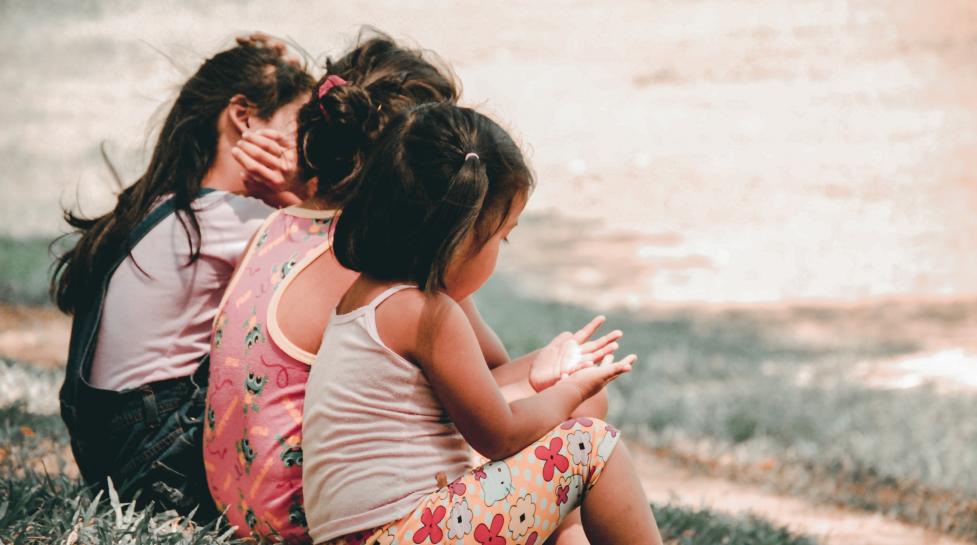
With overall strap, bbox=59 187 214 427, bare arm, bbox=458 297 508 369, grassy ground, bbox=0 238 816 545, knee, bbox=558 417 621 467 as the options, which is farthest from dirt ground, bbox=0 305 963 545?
knee, bbox=558 417 621 467

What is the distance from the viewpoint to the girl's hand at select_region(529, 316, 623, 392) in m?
2.42

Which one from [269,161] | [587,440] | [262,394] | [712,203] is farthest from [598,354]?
[712,203]

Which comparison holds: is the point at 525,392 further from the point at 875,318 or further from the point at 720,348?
A: the point at 875,318

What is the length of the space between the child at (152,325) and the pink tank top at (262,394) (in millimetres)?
187

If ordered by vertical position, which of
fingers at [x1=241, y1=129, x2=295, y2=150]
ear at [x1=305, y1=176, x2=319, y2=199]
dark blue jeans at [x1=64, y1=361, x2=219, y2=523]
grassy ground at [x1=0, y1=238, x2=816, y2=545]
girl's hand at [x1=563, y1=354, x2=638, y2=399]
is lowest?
grassy ground at [x1=0, y1=238, x2=816, y2=545]

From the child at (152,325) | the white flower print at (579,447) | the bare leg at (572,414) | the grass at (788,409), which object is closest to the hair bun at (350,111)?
the child at (152,325)

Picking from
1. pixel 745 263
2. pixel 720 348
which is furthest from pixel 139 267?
pixel 745 263

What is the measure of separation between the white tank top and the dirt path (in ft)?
5.07

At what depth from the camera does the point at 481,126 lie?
2139 mm

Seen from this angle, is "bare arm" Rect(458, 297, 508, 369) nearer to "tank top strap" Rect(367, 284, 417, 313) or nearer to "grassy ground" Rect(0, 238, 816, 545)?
"tank top strap" Rect(367, 284, 417, 313)

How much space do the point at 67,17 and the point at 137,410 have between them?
11.4 metres

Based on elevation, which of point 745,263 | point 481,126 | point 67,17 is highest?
point 481,126

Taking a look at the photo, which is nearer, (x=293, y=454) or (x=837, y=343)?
(x=293, y=454)

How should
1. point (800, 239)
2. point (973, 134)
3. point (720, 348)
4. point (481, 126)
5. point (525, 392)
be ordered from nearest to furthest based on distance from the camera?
1. point (481, 126)
2. point (525, 392)
3. point (720, 348)
4. point (800, 239)
5. point (973, 134)
